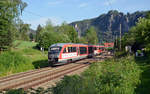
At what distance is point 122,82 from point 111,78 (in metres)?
0.62

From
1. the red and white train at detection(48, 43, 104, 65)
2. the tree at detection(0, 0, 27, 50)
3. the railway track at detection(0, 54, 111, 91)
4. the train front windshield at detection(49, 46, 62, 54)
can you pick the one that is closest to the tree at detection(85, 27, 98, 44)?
the tree at detection(0, 0, 27, 50)

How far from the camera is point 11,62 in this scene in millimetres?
17391

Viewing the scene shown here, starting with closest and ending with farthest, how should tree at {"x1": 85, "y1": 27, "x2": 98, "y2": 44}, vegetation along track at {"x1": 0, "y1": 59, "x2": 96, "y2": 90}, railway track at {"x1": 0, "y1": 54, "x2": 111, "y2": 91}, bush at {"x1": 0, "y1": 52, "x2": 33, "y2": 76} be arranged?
railway track at {"x1": 0, "y1": 54, "x2": 111, "y2": 91} < vegetation along track at {"x1": 0, "y1": 59, "x2": 96, "y2": 90} < bush at {"x1": 0, "y1": 52, "x2": 33, "y2": 76} < tree at {"x1": 85, "y1": 27, "x2": 98, "y2": 44}

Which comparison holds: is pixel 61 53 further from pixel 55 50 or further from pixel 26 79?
pixel 26 79

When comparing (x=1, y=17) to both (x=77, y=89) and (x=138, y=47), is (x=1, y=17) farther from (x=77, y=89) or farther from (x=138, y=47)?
(x=138, y=47)

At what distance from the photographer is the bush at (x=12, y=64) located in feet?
54.0

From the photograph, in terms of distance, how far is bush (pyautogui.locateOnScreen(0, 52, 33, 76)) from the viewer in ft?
54.0

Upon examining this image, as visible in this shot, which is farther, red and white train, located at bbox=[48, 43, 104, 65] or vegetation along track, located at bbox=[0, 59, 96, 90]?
red and white train, located at bbox=[48, 43, 104, 65]

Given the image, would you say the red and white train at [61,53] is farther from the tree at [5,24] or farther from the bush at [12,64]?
the tree at [5,24]

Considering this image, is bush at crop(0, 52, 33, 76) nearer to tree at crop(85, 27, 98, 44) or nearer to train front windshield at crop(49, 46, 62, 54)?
train front windshield at crop(49, 46, 62, 54)

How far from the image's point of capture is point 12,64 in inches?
680

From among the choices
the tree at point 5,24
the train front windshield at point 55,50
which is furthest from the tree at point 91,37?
the train front windshield at point 55,50

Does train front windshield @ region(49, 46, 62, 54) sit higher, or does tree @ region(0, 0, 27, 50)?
tree @ region(0, 0, 27, 50)

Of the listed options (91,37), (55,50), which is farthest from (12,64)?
(91,37)
